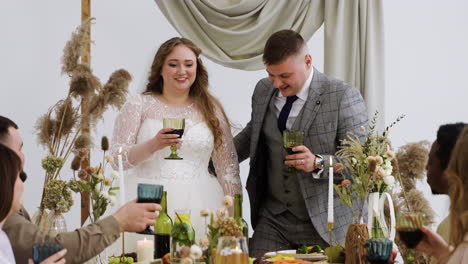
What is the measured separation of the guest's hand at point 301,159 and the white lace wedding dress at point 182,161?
23.9 inches

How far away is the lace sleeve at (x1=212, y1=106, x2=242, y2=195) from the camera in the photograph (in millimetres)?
3768

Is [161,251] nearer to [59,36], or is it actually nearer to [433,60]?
[59,36]

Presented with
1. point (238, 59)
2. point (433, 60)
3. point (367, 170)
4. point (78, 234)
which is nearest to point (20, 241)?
point (78, 234)

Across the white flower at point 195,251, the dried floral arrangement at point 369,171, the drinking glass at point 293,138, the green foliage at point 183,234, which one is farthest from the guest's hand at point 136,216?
the drinking glass at point 293,138

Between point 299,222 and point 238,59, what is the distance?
1.54 metres

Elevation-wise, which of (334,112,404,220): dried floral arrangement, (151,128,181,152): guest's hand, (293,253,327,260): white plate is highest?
(151,128,181,152): guest's hand

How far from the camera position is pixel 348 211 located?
355 centimetres

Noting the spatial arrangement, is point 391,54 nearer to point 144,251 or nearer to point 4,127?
point 144,251

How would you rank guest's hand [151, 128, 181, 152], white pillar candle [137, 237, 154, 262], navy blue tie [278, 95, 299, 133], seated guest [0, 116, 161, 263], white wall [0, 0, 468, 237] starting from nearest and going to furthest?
seated guest [0, 116, 161, 263], white pillar candle [137, 237, 154, 262], guest's hand [151, 128, 181, 152], navy blue tie [278, 95, 299, 133], white wall [0, 0, 468, 237]

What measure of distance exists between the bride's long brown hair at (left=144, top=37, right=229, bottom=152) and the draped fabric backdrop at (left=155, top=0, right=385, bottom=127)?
2.81 ft

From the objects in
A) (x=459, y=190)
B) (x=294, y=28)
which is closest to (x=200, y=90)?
(x=294, y=28)

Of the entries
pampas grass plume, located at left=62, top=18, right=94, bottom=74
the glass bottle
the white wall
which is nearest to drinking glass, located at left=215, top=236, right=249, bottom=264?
the glass bottle

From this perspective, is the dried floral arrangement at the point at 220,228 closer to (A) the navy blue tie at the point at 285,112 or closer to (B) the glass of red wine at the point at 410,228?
(B) the glass of red wine at the point at 410,228

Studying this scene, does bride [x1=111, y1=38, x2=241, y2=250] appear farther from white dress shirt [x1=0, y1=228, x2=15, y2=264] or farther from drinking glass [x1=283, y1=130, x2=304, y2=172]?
white dress shirt [x1=0, y1=228, x2=15, y2=264]
